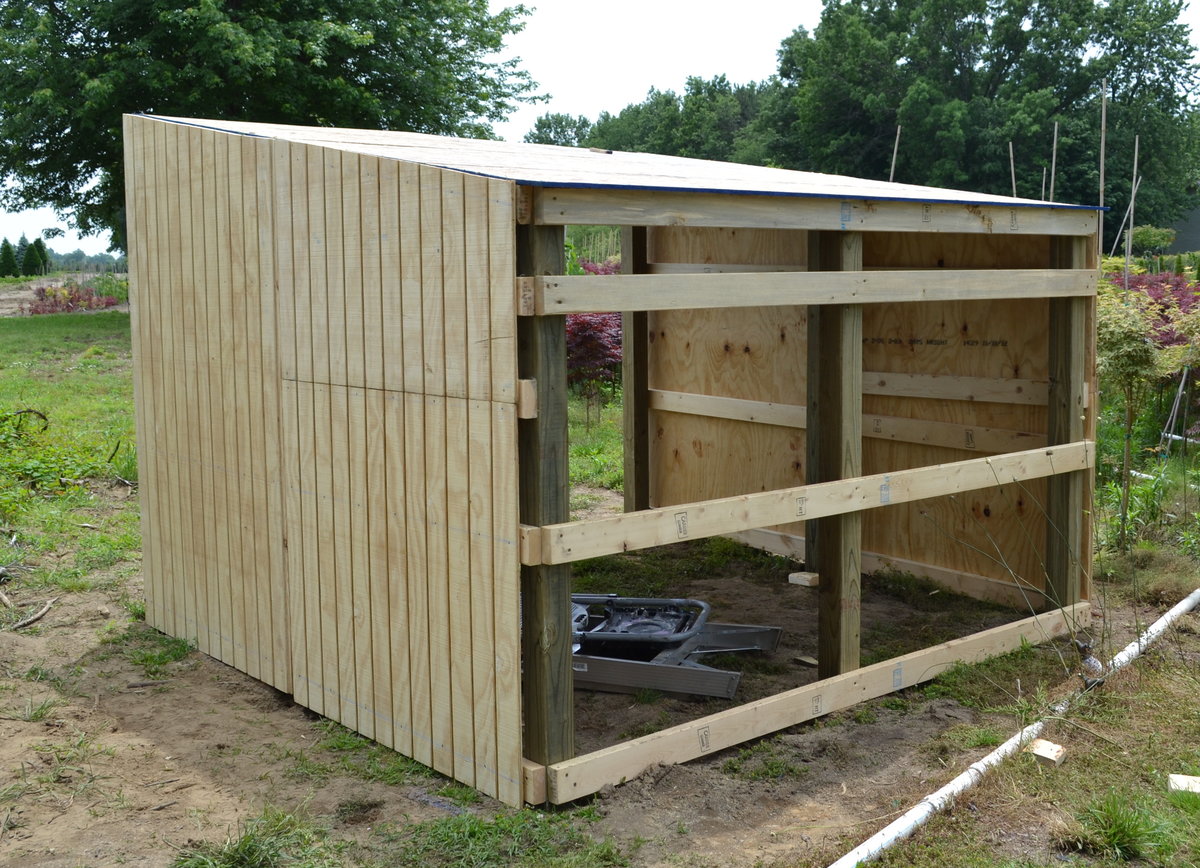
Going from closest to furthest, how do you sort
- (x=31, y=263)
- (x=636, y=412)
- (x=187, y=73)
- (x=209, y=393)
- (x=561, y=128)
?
(x=209, y=393)
(x=636, y=412)
(x=187, y=73)
(x=31, y=263)
(x=561, y=128)

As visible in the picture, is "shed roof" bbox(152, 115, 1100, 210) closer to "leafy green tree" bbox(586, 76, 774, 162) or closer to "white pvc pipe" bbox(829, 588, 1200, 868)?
"white pvc pipe" bbox(829, 588, 1200, 868)

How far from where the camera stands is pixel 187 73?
19.2m

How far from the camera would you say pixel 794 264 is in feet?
22.9

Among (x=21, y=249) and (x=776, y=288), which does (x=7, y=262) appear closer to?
(x=21, y=249)

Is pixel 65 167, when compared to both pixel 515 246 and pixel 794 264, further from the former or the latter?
pixel 515 246

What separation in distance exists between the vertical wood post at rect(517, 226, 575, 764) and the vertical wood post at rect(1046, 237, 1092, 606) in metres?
2.89

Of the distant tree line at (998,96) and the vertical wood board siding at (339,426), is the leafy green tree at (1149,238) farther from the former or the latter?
the vertical wood board siding at (339,426)

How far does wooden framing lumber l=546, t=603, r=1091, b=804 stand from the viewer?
392cm

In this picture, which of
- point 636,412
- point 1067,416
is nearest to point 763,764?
point 1067,416

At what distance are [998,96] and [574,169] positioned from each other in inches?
1571

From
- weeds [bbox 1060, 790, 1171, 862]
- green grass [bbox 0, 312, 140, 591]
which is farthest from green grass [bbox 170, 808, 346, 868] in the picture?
green grass [bbox 0, 312, 140, 591]

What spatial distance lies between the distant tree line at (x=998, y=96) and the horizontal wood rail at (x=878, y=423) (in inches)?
1300

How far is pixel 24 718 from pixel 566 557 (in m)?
2.55

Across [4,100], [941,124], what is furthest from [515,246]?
[941,124]
